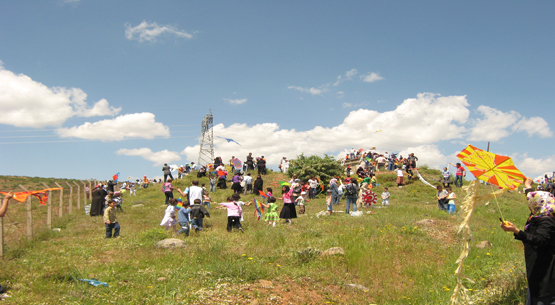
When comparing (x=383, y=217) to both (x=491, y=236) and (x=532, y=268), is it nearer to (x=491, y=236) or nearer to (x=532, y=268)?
(x=491, y=236)

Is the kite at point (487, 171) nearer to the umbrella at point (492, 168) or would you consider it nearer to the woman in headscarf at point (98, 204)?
the umbrella at point (492, 168)

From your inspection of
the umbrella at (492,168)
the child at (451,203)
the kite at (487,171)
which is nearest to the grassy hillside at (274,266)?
the kite at (487,171)

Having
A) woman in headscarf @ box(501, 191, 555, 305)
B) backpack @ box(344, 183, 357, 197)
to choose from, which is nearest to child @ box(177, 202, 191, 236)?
backpack @ box(344, 183, 357, 197)

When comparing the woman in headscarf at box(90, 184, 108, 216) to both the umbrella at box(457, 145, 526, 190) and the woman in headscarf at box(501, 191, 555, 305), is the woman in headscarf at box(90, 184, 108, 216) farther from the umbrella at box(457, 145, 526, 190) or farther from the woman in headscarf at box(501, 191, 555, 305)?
the woman in headscarf at box(501, 191, 555, 305)

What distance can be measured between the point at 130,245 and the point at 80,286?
3.41 m

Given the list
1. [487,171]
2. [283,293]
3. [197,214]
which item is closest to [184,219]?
[197,214]

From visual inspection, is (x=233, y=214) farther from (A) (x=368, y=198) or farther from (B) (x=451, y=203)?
(B) (x=451, y=203)

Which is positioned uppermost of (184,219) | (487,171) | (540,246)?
(487,171)

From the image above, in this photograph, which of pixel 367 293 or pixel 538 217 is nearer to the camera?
pixel 538 217

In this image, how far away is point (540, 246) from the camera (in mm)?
4352

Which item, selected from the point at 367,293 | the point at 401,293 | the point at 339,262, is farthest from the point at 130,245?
the point at 401,293

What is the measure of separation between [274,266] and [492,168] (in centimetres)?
478

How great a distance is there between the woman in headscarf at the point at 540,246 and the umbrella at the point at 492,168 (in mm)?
334

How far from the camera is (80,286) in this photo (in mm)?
6215
